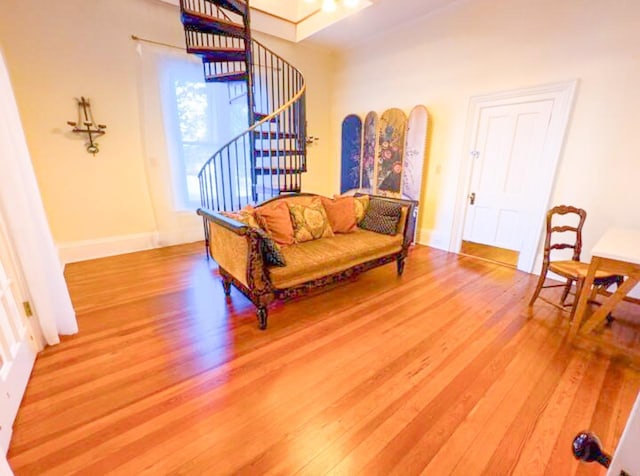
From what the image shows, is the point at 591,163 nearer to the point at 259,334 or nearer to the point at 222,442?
the point at 259,334

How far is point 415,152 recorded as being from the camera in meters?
4.03

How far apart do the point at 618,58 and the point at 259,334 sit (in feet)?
12.6

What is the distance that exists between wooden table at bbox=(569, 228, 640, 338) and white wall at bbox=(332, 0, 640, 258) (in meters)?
0.86

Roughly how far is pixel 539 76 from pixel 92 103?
16.0 ft

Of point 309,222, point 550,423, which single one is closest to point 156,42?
point 309,222

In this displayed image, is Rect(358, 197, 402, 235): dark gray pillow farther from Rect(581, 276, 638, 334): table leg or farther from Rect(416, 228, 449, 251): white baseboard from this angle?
Rect(581, 276, 638, 334): table leg

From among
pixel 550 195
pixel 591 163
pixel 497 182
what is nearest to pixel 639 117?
pixel 591 163

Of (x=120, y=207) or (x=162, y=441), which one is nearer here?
(x=162, y=441)

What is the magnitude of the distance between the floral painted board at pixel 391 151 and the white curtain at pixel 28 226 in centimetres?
395

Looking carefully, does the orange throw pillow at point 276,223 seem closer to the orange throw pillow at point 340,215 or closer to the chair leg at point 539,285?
the orange throw pillow at point 340,215

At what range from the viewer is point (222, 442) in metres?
1.28

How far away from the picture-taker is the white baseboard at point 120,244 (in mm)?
3318

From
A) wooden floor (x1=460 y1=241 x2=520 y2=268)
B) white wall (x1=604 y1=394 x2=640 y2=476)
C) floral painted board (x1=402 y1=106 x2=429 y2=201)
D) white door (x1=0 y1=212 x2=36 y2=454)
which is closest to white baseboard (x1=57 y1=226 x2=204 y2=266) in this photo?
white door (x1=0 y1=212 x2=36 y2=454)

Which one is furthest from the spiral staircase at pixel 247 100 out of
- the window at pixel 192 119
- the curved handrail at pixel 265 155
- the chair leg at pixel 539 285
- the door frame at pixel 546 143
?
the chair leg at pixel 539 285
